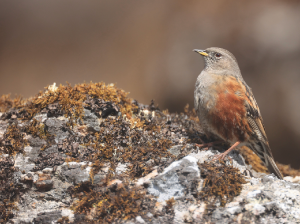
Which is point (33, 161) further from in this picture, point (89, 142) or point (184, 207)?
point (184, 207)

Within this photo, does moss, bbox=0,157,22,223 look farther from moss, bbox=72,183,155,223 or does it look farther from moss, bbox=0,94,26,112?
moss, bbox=0,94,26,112

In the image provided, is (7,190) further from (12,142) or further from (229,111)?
(229,111)

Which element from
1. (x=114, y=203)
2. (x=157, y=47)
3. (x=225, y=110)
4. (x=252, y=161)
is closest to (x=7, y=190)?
(x=114, y=203)

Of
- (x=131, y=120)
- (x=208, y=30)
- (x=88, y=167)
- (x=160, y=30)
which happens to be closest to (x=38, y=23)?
(x=160, y=30)

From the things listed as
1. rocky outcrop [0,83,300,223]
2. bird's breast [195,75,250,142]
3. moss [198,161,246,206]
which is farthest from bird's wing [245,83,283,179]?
moss [198,161,246,206]

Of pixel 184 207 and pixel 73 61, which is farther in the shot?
pixel 73 61

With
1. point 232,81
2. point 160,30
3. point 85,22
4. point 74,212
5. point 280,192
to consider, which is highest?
point 85,22

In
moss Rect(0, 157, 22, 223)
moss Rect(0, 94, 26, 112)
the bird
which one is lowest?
moss Rect(0, 157, 22, 223)
